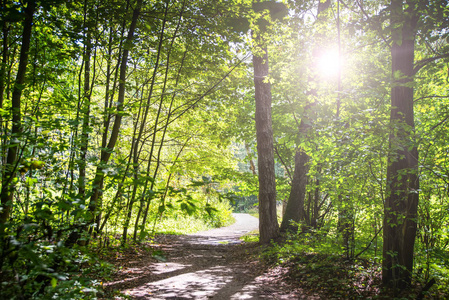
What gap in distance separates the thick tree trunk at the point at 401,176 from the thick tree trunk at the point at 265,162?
3953mm

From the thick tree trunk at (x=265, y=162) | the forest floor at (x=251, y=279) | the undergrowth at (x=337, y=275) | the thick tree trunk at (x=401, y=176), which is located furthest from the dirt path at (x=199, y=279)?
the thick tree trunk at (x=401, y=176)

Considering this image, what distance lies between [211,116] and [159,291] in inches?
241

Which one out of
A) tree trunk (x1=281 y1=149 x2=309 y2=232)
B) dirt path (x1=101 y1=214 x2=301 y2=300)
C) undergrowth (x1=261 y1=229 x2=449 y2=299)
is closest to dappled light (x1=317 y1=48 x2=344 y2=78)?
tree trunk (x1=281 y1=149 x2=309 y2=232)

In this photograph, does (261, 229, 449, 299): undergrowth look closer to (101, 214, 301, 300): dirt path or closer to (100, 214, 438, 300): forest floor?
(100, 214, 438, 300): forest floor

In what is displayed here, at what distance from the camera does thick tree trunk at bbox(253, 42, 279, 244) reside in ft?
26.1

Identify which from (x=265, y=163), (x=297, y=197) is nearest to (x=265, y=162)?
(x=265, y=163)

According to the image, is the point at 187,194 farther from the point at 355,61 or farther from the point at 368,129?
the point at 355,61

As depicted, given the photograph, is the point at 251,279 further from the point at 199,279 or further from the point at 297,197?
the point at 297,197

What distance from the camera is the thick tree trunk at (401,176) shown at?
389 centimetres

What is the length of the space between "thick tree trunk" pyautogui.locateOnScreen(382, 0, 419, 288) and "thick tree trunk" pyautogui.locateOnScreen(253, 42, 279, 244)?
3953 millimetres

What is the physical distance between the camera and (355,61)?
8.84 metres

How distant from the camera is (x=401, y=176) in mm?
3873

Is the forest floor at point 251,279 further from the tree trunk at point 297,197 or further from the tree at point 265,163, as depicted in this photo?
the tree trunk at point 297,197

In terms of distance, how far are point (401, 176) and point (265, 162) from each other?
448 cm
